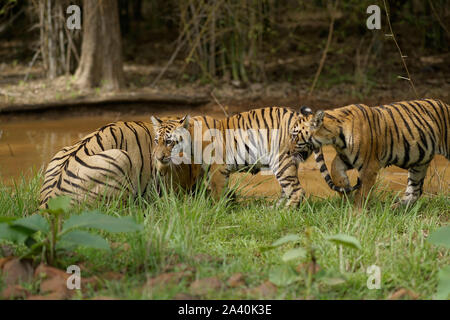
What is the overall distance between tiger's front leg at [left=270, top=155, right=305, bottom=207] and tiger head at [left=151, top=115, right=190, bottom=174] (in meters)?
0.84

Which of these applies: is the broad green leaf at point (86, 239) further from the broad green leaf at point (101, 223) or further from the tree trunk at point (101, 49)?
the tree trunk at point (101, 49)

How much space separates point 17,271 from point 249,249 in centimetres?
142

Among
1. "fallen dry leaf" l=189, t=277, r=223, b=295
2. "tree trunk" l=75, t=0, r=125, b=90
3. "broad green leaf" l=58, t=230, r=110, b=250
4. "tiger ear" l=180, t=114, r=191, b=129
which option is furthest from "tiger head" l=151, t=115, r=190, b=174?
"tree trunk" l=75, t=0, r=125, b=90

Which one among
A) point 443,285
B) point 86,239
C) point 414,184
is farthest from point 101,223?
point 414,184

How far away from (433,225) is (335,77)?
7553 millimetres

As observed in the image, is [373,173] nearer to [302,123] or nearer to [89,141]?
[302,123]

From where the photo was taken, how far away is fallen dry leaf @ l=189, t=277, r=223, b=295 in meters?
3.37

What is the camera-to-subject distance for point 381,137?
5.47 meters

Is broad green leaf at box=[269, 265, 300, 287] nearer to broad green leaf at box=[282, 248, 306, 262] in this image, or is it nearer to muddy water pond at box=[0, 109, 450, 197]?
broad green leaf at box=[282, 248, 306, 262]

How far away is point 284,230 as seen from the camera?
4.68 metres

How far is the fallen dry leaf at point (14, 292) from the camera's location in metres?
3.28

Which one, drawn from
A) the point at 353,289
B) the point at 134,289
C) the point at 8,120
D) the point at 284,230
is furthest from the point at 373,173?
the point at 8,120

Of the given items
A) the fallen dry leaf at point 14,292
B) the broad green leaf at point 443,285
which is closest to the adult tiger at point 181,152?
the fallen dry leaf at point 14,292

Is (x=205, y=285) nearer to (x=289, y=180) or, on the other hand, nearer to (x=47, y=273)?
(x=47, y=273)
